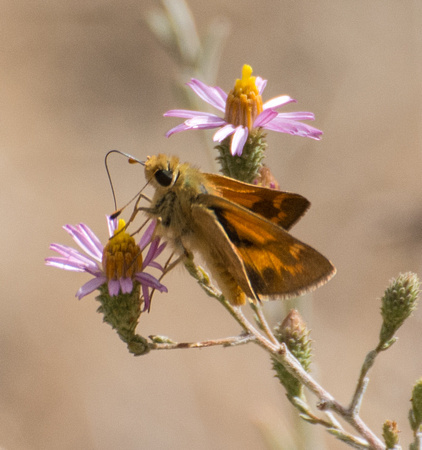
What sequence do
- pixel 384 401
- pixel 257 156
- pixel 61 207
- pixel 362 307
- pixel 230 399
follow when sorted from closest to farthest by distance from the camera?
pixel 257 156
pixel 384 401
pixel 230 399
pixel 362 307
pixel 61 207

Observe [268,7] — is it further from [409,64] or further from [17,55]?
[17,55]

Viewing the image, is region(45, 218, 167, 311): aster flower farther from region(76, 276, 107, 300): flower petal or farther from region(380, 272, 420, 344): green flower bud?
region(380, 272, 420, 344): green flower bud

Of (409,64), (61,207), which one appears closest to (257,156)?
(61,207)

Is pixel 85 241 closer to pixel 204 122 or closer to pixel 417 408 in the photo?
pixel 204 122

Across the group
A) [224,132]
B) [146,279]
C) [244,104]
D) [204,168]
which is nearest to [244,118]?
[244,104]

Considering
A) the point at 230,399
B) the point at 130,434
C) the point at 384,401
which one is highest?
the point at 384,401

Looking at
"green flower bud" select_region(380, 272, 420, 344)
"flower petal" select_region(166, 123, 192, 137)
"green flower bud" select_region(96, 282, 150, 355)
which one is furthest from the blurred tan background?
"flower petal" select_region(166, 123, 192, 137)
